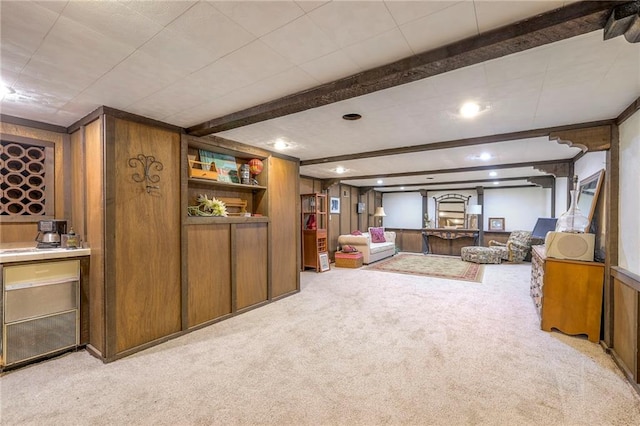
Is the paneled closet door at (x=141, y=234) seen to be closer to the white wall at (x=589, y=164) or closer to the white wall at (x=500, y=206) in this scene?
the white wall at (x=589, y=164)

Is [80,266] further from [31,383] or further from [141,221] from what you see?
[31,383]

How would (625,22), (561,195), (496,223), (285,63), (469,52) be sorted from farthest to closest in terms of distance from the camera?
1. (496,223)
2. (561,195)
3. (285,63)
4. (469,52)
5. (625,22)

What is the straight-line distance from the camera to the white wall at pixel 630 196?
2352mm

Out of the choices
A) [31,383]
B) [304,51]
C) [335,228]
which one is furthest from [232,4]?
[335,228]

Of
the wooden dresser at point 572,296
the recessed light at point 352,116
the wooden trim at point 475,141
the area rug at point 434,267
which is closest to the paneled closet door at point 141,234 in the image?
the recessed light at point 352,116

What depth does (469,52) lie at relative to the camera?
1.52m

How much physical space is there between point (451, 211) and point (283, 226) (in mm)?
7305

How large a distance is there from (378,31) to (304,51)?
1.42 feet

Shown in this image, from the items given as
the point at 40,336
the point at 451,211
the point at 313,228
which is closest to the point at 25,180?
the point at 40,336

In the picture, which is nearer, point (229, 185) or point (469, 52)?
point (469, 52)

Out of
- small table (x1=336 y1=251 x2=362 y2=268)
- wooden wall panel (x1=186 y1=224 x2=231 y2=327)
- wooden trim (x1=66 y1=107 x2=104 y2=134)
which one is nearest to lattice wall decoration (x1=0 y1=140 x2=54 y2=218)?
wooden trim (x1=66 y1=107 x2=104 y2=134)

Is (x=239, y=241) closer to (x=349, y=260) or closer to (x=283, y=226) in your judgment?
(x=283, y=226)

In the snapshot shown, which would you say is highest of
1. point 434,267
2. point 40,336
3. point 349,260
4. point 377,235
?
point 377,235

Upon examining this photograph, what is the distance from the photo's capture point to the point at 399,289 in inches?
194
